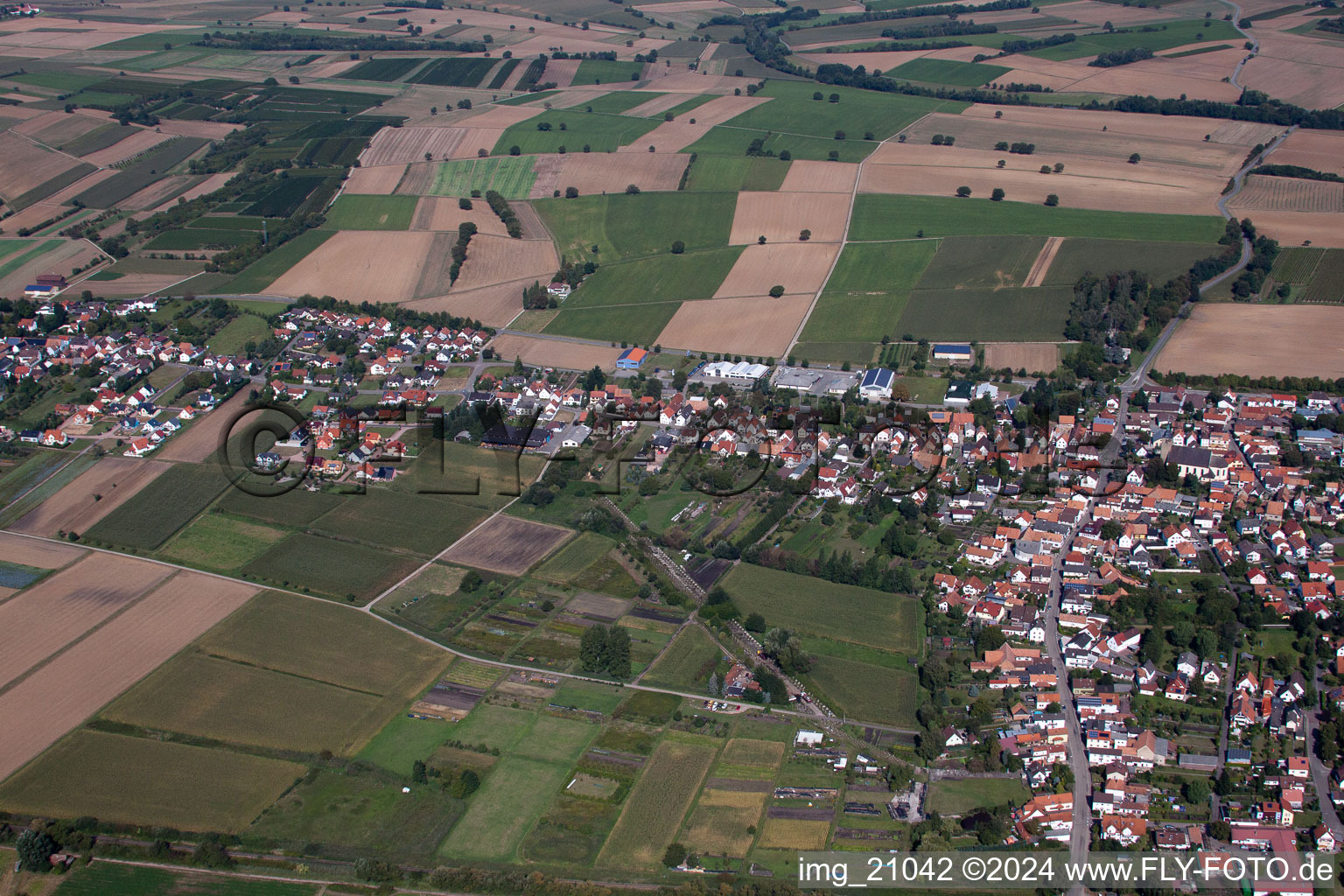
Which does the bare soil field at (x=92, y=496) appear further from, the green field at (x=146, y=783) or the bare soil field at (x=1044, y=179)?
the bare soil field at (x=1044, y=179)

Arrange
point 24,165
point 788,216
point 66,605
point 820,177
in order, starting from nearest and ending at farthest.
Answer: point 66,605 < point 788,216 < point 820,177 < point 24,165

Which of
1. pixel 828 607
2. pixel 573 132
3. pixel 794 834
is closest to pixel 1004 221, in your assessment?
pixel 573 132

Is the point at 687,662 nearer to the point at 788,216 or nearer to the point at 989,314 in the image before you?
the point at 989,314

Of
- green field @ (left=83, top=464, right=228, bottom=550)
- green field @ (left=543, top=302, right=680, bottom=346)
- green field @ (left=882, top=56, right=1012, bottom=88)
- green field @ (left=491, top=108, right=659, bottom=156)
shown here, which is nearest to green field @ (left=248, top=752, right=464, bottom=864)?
green field @ (left=83, top=464, right=228, bottom=550)

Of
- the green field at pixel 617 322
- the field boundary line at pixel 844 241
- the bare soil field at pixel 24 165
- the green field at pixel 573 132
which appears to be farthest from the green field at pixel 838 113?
the bare soil field at pixel 24 165

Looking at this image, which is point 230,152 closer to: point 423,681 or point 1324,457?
point 423,681

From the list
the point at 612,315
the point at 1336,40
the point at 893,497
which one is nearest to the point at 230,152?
the point at 612,315

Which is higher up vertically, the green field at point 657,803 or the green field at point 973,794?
the green field at point 973,794
